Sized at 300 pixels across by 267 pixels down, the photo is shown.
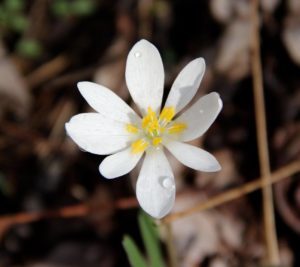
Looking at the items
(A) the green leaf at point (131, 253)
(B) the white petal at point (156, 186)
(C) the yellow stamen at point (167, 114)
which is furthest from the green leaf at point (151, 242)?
(C) the yellow stamen at point (167, 114)

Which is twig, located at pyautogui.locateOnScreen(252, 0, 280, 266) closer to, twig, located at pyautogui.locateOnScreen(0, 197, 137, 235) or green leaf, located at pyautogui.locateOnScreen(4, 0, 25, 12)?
twig, located at pyautogui.locateOnScreen(0, 197, 137, 235)

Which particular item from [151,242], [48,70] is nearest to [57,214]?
[151,242]

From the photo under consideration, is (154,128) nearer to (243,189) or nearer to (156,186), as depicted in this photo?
(156,186)

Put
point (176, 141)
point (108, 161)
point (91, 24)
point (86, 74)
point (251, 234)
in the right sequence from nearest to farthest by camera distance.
A: point (108, 161), point (176, 141), point (251, 234), point (86, 74), point (91, 24)

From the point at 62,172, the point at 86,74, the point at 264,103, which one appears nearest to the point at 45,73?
the point at 86,74

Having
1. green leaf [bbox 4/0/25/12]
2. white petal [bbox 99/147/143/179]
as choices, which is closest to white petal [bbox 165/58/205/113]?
white petal [bbox 99/147/143/179]

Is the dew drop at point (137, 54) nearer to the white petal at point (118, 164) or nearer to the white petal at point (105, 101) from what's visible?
the white petal at point (105, 101)

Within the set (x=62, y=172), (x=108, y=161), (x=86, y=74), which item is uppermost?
(x=86, y=74)

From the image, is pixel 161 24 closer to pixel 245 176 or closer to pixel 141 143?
pixel 245 176
